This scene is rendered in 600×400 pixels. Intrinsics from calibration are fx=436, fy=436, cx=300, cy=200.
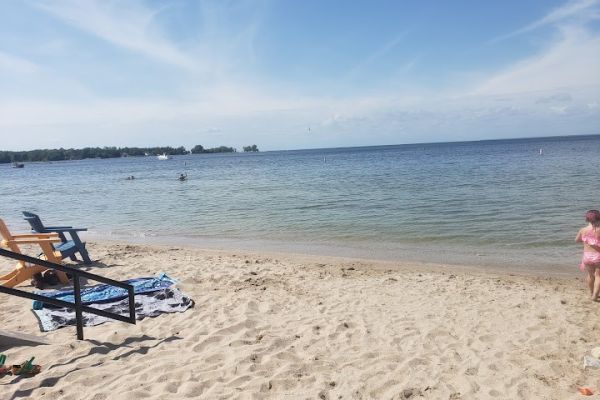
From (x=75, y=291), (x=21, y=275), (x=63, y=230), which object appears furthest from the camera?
(x=63, y=230)

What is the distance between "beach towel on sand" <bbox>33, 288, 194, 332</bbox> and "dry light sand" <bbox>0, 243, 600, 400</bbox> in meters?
0.19

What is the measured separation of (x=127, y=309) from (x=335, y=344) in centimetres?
322

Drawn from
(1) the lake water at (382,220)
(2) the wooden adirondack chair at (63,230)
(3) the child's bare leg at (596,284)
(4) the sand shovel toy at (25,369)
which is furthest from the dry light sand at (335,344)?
(1) the lake water at (382,220)

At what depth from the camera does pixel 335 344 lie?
507cm

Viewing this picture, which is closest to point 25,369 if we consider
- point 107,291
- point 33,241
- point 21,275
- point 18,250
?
point 107,291

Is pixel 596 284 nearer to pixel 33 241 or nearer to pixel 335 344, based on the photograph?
pixel 335 344

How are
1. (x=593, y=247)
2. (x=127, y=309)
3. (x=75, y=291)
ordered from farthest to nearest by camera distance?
1. (x=593, y=247)
2. (x=127, y=309)
3. (x=75, y=291)

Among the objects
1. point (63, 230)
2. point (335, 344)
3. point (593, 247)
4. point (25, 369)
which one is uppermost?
point (63, 230)

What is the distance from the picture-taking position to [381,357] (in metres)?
4.75

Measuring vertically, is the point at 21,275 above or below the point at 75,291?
below

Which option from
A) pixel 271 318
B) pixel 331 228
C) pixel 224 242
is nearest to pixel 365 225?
pixel 331 228

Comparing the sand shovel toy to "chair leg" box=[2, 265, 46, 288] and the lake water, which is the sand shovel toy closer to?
"chair leg" box=[2, 265, 46, 288]

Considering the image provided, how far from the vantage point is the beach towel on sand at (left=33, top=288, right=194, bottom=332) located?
224 inches

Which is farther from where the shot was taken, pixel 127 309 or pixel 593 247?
pixel 593 247
